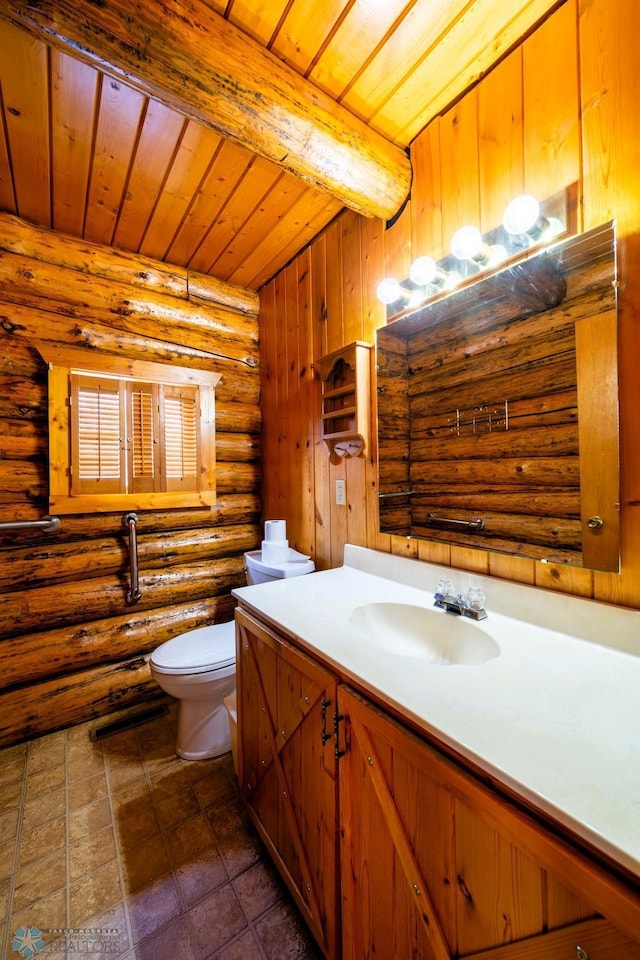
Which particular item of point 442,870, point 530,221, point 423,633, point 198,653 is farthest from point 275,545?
point 530,221

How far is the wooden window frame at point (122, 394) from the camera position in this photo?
6.32 feet

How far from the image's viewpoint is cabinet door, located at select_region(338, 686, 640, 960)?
19.3 inches

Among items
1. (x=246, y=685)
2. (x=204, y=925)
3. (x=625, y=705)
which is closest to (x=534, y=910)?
(x=625, y=705)

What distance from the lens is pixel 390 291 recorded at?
148 cm

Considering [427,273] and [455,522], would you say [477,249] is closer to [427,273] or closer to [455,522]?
[427,273]

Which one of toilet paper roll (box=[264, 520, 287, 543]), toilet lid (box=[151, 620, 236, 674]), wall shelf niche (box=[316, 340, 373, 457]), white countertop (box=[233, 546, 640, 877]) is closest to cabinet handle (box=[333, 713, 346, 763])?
white countertop (box=[233, 546, 640, 877])

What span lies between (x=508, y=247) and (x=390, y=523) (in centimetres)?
105

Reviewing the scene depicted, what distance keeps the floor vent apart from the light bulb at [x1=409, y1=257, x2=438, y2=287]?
8.30ft

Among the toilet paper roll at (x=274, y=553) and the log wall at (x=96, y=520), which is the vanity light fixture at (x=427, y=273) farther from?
the log wall at (x=96, y=520)

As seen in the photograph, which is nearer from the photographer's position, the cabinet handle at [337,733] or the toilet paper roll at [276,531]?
the cabinet handle at [337,733]

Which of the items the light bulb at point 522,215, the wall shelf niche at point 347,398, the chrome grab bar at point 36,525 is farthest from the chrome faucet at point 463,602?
the chrome grab bar at point 36,525

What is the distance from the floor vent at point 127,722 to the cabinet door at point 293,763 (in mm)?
A: 940

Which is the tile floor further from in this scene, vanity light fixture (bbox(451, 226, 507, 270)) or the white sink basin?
vanity light fixture (bbox(451, 226, 507, 270))

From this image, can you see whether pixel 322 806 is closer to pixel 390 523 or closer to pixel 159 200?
pixel 390 523
